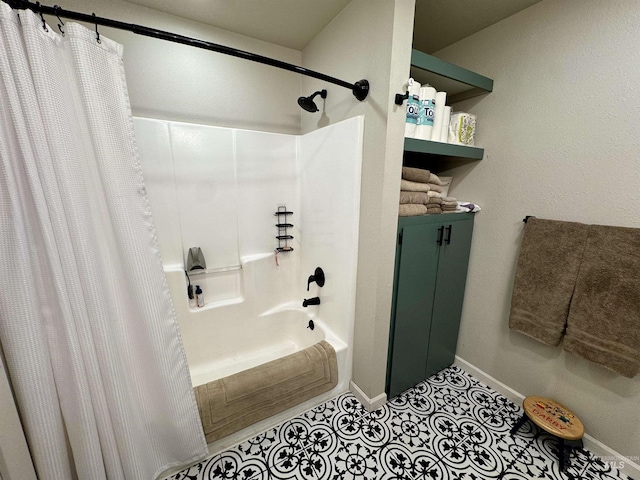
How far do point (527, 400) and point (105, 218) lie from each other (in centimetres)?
224

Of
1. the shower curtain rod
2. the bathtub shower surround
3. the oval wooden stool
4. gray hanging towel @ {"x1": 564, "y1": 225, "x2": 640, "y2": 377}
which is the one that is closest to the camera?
the shower curtain rod

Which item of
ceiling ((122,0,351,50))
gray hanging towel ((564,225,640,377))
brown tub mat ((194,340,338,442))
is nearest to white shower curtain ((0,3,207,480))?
brown tub mat ((194,340,338,442))

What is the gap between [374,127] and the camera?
4.03 feet

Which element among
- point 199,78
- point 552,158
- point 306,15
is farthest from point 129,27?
point 552,158

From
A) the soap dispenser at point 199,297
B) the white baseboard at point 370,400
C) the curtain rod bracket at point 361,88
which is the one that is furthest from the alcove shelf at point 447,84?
the soap dispenser at point 199,297

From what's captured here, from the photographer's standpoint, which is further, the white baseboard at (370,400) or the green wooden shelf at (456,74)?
the white baseboard at (370,400)

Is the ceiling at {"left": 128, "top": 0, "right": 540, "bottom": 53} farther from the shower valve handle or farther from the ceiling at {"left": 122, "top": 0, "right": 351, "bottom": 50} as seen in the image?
the shower valve handle

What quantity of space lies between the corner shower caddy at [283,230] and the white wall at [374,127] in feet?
2.31

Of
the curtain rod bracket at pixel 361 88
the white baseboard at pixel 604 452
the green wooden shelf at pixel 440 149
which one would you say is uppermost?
the curtain rod bracket at pixel 361 88

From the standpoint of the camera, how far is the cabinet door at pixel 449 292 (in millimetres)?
1568

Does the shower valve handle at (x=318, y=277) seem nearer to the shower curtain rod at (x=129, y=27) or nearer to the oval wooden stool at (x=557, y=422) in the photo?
the shower curtain rod at (x=129, y=27)

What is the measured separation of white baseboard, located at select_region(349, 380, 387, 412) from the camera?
148 centimetres

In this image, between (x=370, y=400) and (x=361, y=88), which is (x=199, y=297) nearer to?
(x=370, y=400)

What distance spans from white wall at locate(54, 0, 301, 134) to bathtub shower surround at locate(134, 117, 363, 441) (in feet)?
0.47
